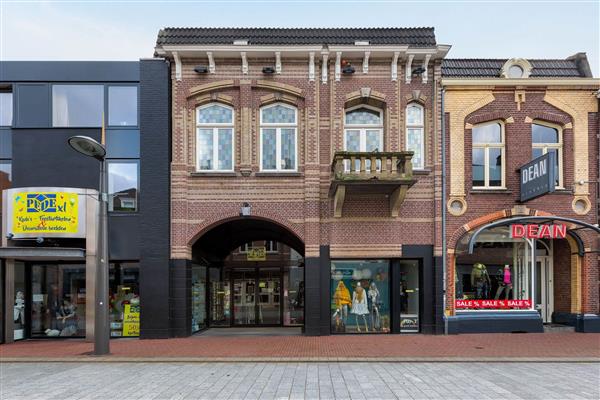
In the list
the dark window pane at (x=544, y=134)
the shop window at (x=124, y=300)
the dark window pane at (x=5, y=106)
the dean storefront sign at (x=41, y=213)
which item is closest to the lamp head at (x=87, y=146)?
the dean storefront sign at (x=41, y=213)

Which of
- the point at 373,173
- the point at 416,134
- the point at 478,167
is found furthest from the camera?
the point at 478,167

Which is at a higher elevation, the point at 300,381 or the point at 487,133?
the point at 487,133

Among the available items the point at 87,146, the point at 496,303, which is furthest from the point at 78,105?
the point at 496,303

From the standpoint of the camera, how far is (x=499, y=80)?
14.7 m

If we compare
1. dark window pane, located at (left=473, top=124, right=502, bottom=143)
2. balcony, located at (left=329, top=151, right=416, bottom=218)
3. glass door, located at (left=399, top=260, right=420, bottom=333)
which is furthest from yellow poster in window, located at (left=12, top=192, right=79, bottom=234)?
dark window pane, located at (left=473, top=124, right=502, bottom=143)

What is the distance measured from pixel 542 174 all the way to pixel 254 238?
9.93 meters

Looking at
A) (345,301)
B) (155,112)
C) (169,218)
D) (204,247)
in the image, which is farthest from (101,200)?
(345,301)

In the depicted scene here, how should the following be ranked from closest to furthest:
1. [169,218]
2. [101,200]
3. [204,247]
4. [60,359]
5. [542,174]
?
[60,359]
[101,200]
[542,174]
[169,218]
[204,247]

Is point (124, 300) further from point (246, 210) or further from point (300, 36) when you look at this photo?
point (300, 36)

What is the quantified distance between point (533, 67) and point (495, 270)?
6.98 metres

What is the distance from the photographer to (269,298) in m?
17.4

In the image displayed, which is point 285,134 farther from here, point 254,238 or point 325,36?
point 254,238

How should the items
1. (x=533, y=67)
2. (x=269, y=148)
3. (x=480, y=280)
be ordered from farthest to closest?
(x=533, y=67) < (x=480, y=280) < (x=269, y=148)

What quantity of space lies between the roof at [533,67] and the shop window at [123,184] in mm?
10481
